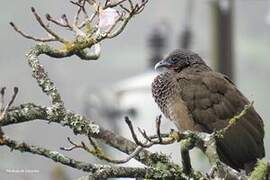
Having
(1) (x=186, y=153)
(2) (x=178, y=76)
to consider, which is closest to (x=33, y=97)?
(2) (x=178, y=76)

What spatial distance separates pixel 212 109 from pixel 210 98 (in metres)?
0.08

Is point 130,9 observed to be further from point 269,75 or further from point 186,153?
point 269,75

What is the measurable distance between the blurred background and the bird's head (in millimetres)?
686

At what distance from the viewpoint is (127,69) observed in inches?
543

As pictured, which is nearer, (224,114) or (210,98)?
(224,114)

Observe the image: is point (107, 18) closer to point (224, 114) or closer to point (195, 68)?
point (224, 114)

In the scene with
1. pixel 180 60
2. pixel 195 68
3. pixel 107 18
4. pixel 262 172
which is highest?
pixel 180 60

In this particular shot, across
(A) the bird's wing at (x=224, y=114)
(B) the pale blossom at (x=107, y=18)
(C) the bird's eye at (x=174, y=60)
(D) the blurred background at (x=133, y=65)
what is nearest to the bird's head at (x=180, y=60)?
(C) the bird's eye at (x=174, y=60)

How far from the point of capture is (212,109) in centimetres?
722

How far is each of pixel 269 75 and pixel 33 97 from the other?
5.23 meters

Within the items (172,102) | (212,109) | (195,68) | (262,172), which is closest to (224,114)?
(212,109)

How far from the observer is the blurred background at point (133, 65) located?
9.38 metres

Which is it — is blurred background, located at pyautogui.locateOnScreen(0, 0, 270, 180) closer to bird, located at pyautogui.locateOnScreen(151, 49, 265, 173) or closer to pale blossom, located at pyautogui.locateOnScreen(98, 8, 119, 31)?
bird, located at pyautogui.locateOnScreen(151, 49, 265, 173)

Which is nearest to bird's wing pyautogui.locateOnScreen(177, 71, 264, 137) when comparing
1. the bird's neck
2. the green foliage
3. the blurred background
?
the bird's neck
